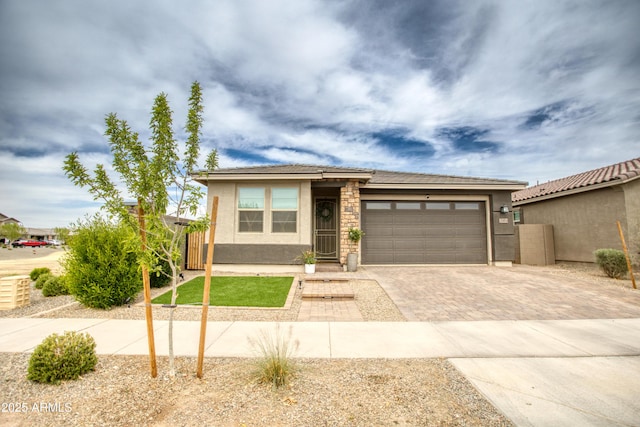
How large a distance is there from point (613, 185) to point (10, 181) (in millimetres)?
22887

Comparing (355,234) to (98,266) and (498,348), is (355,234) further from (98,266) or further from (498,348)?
(98,266)

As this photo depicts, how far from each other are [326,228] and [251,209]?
3.18m

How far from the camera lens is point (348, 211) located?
10.7 m

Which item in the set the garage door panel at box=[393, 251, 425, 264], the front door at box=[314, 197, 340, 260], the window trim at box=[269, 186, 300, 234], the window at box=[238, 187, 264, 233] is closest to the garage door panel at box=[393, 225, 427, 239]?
the garage door panel at box=[393, 251, 425, 264]

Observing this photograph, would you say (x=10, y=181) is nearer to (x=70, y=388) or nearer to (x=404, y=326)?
(x=70, y=388)

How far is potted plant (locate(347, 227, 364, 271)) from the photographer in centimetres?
1030

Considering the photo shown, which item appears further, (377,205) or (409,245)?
(377,205)

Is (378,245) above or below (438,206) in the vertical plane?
below

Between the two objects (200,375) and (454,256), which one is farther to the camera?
Result: (454,256)

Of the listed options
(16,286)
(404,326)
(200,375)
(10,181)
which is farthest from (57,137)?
(404,326)

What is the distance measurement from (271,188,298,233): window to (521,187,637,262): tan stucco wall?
11.6 m

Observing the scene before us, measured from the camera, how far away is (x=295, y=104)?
13305 mm

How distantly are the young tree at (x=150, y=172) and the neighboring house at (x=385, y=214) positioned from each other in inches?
285

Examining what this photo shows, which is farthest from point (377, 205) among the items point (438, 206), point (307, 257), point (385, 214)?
point (307, 257)
